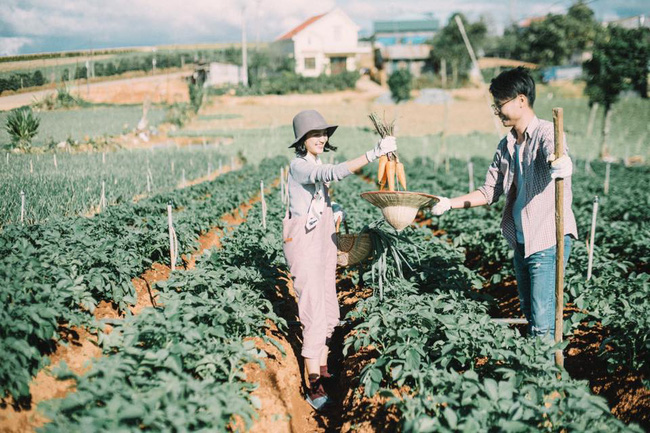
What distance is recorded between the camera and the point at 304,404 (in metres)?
3.82

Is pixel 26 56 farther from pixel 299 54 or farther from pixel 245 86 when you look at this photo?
pixel 299 54

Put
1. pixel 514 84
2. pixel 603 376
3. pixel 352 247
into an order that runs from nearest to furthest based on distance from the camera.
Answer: pixel 514 84, pixel 603 376, pixel 352 247

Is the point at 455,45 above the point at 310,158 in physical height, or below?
above

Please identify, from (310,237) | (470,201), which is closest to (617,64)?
(470,201)

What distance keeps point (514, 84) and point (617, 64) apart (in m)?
19.1

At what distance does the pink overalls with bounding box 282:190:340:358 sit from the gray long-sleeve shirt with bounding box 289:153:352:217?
0.09 m

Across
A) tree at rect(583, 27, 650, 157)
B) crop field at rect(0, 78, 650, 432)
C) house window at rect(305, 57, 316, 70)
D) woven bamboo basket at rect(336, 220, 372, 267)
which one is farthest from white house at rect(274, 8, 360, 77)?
woven bamboo basket at rect(336, 220, 372, 267)

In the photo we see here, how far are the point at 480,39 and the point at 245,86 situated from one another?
2312cm

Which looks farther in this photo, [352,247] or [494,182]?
[352,247]

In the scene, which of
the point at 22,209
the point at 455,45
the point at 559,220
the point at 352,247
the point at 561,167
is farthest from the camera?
the point at 455,45

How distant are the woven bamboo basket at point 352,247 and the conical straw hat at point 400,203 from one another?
0.50 meters

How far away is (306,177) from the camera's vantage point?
134 inches

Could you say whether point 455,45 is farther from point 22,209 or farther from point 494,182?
point 494,182

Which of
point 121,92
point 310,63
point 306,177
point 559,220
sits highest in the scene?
point 310,63
